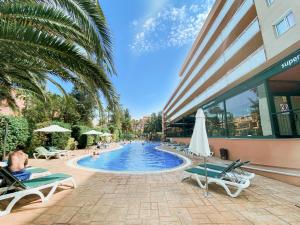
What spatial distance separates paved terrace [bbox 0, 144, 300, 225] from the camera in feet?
13.1

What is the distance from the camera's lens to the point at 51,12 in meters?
4.37

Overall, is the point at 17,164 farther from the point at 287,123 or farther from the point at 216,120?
the point at 216,120

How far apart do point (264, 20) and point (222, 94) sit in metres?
6.07

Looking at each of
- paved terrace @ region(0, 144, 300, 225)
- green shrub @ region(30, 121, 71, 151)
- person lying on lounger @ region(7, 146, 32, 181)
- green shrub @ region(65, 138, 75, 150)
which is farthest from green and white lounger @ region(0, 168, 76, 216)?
green shrub @ region(65, 138, 75, 150)

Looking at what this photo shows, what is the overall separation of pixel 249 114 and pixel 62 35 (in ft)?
35.8

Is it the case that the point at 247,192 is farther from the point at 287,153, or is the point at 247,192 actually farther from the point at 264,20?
the point at 264,20

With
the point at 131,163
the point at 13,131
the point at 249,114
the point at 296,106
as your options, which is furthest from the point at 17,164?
the point at 296,106

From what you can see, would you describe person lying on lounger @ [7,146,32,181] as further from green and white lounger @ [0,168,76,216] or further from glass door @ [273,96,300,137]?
glass door @ [273,96,300,137]

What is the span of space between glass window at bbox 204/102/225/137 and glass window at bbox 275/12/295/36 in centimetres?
676

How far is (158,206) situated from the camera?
4.79 m

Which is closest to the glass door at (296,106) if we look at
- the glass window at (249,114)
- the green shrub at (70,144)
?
the glass window at (249,114)

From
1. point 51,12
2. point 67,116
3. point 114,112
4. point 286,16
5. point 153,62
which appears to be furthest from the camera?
point 153,62

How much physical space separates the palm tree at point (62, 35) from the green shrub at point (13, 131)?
971cm

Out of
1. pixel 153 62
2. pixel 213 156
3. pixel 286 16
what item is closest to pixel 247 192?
pixel 286 16
